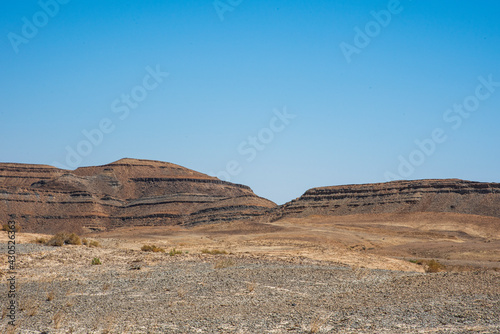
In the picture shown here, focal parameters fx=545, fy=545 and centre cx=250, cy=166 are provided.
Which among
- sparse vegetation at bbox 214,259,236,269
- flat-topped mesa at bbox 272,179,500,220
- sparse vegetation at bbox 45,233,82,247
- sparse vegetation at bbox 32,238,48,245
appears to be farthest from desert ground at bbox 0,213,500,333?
flat-topped mesa at bbox 272,179,500,220

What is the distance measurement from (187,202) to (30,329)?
11627cm

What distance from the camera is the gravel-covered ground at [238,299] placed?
11859 millimetres

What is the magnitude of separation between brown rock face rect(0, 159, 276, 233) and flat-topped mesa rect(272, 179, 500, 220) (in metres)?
10.2

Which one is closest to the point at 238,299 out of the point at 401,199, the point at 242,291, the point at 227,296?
the point at 227,296

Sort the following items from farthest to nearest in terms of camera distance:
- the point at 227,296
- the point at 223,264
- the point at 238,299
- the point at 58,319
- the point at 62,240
→ the point at 62,240 < the point at 223,264 < the point at 227,296 < the point at 238,299 < the point at 58,319

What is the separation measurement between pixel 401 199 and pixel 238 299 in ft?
291

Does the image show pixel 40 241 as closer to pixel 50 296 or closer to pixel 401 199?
pixel 50 296

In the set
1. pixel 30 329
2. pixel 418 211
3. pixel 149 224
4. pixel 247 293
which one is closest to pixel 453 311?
pixel 247 293

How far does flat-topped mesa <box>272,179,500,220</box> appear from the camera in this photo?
93312mm

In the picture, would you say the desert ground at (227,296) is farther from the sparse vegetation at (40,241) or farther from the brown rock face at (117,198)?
the brown rock face at (117,198)

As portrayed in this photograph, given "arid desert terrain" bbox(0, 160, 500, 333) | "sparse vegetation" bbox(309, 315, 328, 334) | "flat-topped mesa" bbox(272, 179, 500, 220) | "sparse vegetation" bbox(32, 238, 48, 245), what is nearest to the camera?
"sparse vegetation" bbox(309, 315, 328, 334)

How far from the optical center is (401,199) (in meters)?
99.6

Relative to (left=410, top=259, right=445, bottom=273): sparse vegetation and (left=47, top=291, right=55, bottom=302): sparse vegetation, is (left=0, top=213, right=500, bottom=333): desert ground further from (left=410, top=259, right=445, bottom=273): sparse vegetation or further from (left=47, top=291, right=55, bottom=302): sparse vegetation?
(left=410, top=259, right=445, bottom=273): sparse vegetation

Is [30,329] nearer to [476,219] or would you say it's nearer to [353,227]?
[353,227]
